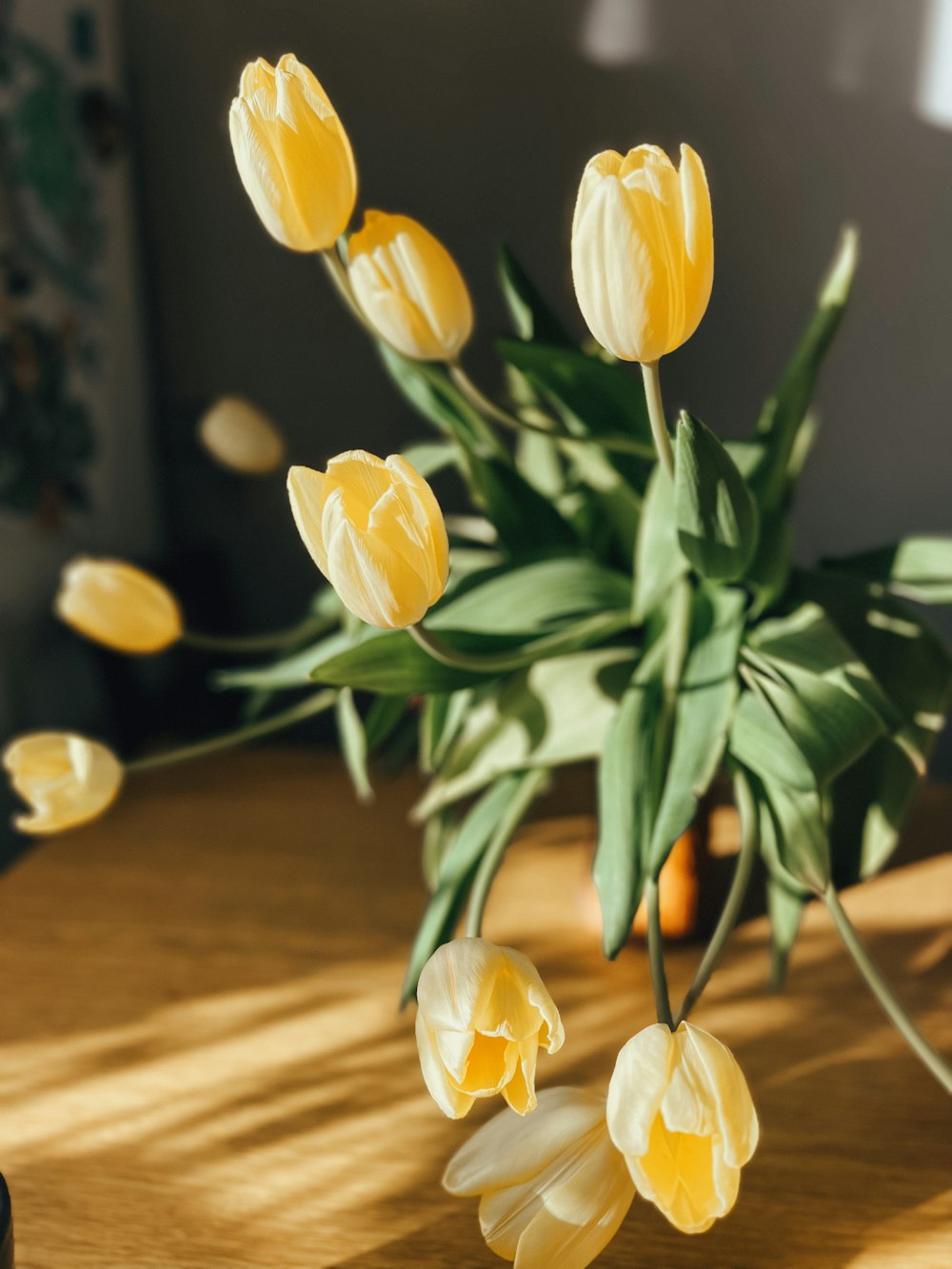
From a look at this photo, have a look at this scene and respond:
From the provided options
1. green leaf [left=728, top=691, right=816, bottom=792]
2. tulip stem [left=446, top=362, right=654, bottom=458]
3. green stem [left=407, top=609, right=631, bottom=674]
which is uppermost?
tulip stem [left=446, top=362, right=654, bottom=458]

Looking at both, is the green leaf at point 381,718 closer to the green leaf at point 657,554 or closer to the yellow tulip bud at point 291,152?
the green leaf at point 657,554

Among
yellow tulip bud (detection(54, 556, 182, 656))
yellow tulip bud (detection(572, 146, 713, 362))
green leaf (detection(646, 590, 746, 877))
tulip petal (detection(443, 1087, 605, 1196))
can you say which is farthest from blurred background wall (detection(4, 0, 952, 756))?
tulip petal (detection(443, 1087, 605, 1196))

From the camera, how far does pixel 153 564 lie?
109cm

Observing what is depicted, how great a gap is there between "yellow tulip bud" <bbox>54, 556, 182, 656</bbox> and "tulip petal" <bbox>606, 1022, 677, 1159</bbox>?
42 cm

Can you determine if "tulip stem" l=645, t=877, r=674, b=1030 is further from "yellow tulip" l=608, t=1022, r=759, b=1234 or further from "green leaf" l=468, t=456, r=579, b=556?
"green leaf" l=468, t=456, r=579, b=556

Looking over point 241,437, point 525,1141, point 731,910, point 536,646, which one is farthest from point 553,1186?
point 241,437

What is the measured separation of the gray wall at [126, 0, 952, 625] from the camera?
950 millimetres

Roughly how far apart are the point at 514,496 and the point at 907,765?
0.26 m

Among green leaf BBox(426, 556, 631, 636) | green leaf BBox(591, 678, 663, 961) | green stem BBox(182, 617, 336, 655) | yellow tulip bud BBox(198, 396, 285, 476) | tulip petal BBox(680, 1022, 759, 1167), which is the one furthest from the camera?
yellow tulip bud BBox(198, 396, 285, 476)

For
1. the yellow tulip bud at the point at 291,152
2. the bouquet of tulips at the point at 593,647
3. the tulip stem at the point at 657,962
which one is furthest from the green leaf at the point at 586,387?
the tulip stem at the point at 657,962

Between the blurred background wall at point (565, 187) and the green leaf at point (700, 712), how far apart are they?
511mm

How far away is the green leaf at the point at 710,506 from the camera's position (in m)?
0.48

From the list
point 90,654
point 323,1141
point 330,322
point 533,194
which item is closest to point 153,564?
point 90,654

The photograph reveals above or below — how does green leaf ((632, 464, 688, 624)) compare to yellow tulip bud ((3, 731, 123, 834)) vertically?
above
